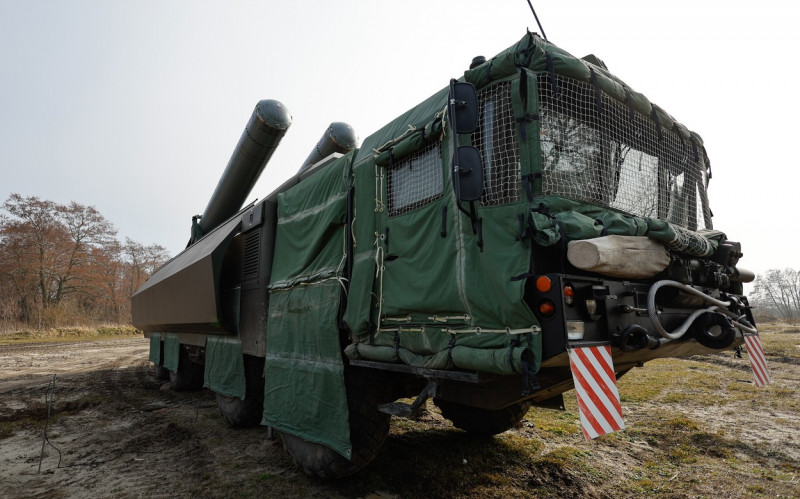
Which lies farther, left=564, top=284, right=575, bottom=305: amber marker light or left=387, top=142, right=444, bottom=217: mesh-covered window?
left=387, top=142, right=444, bottom=217: mesh-covered window

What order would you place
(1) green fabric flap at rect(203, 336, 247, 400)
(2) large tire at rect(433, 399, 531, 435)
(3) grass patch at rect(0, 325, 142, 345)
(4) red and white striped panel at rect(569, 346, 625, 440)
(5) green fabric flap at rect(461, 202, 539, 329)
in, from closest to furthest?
(4) red and white striped panel at rect(569, 346, 625, 440)
(5) green fabric flap at rect(461, 202, 539, 329)
(2) large tire at rect(433, 399, 531, 435)
(1) green fabric flap at rect(203, 336, 247, 400)
(3) grass patch at rect(0, 325, 142, 345)

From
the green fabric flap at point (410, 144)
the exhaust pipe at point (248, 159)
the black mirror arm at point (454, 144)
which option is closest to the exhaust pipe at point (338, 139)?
the exhaust pipe at point (248, 159)

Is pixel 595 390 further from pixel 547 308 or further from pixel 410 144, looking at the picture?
pixel 410 144

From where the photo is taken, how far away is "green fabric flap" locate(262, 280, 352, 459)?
374cm

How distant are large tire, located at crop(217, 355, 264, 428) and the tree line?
28056 millimetres

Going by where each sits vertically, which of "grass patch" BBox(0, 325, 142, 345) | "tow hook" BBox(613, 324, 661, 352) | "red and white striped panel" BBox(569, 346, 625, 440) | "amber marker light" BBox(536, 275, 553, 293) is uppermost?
"amber marker light" BBox(536, 275, 553, 293)

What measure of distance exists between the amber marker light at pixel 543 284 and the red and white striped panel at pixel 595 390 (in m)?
0.35

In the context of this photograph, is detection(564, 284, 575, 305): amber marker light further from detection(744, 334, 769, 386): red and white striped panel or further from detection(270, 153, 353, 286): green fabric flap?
detection(270, 153, 353, 286): green fabric flap

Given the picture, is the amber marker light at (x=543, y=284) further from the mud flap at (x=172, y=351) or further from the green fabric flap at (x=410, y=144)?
the mud flap at (x=172, y=351)

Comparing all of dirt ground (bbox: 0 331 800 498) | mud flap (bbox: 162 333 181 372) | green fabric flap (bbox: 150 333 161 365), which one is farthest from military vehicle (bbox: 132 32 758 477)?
green fabric flap (bbox: 150 333 161 365)

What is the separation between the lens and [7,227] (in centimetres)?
2783

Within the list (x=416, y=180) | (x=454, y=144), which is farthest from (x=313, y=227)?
(x=454, y=144)

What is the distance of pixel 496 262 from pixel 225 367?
449cm

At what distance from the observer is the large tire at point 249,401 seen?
5.63 meters
